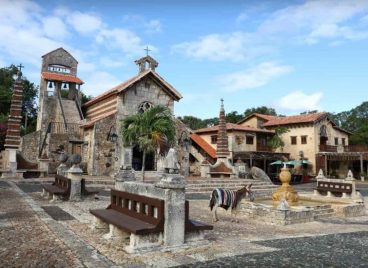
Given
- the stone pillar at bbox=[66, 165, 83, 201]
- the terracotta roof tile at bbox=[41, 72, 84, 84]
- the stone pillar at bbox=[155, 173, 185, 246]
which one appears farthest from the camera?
the terracotta roof tile at bbox=[41, 72, 84, 84]

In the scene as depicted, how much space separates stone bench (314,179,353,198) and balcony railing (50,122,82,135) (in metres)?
18.9

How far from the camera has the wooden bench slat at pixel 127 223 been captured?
5621mm

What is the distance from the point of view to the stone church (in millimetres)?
24172

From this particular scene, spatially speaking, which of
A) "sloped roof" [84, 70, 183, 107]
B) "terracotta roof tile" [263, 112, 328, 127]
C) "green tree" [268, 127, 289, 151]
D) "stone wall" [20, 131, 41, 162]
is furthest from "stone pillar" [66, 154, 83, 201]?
"terracotta roof tile" [263, 112, 328, 127]

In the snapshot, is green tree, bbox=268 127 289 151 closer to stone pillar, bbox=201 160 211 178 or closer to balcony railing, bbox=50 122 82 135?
stone pillar, bbox=201 160 211 178

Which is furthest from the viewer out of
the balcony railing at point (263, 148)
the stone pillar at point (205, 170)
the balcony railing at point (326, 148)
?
the balcony railing at point (263, 148)

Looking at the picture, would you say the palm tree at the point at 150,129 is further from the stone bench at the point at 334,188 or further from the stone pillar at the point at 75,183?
the stone bench at the point at 334,188

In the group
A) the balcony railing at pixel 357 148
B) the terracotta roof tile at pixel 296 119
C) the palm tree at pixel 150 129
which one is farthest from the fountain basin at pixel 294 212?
the balcony railing at pixel 357 148

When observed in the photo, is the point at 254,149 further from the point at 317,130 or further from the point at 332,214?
the point at 332,214

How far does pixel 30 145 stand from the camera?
95.2 ft

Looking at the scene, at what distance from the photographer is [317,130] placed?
38.2 m

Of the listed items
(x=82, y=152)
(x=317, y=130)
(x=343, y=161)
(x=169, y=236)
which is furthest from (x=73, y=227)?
(x=343, y=161)

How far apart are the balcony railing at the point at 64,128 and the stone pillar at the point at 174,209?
75.7 feet

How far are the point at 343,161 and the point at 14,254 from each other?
41.7 meters
